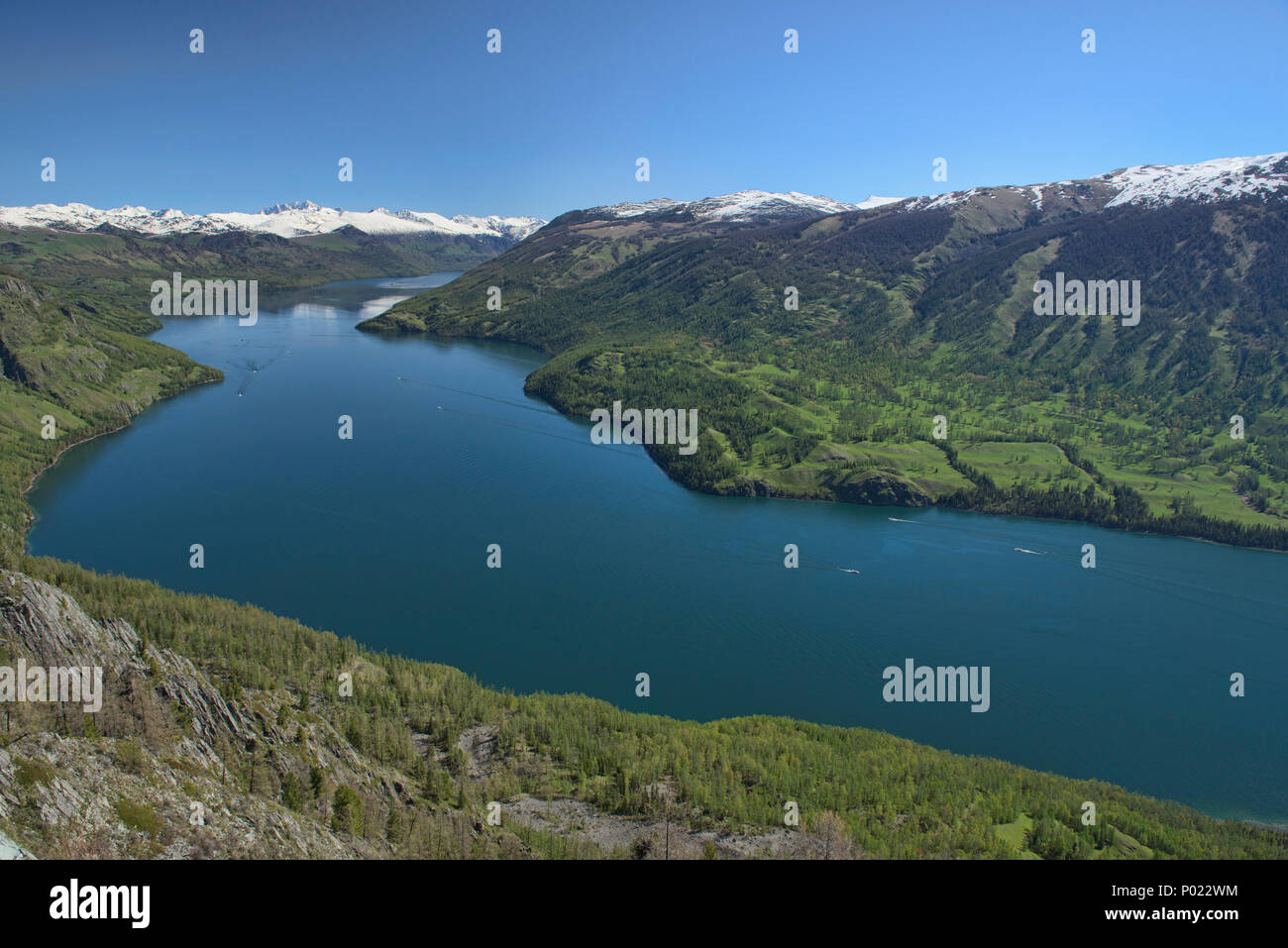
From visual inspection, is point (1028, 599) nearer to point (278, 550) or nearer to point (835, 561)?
point (835, 561)

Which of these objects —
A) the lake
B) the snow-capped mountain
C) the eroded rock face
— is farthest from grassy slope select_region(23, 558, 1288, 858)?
the snow-capped mountain

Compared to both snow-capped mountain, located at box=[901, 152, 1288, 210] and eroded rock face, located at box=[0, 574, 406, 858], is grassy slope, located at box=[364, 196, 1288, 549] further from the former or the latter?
eroded rock face, located at box=[0, 574, 406, 858]

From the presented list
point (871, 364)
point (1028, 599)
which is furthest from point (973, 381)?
point (1028, 599)

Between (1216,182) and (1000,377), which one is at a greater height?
(1216,182)
